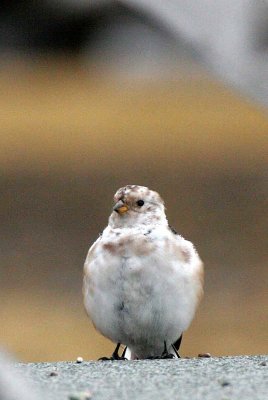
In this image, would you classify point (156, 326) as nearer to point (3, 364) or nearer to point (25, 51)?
point (3, 364)

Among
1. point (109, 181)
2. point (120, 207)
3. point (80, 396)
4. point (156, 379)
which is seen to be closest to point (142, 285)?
point (120, 207)

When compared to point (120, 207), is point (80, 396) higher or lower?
lower

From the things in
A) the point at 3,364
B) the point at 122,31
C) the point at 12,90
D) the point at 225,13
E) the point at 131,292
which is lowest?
the point at 3,364

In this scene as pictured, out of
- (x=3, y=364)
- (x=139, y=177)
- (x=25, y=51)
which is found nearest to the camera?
(x=3, y=364)

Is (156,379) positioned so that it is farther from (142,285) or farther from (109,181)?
(109,181)

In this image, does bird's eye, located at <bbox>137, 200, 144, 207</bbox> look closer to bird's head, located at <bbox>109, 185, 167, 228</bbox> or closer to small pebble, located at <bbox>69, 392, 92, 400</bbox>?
bird's head, located at <bbox>109, 185, 167, 228</bbox>

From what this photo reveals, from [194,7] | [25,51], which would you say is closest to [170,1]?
[194,7]

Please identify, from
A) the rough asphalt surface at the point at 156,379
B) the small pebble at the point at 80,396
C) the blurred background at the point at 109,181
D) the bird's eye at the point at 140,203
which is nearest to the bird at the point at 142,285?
the bird's eye at the point at 140,203

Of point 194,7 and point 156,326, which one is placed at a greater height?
point 156,326
